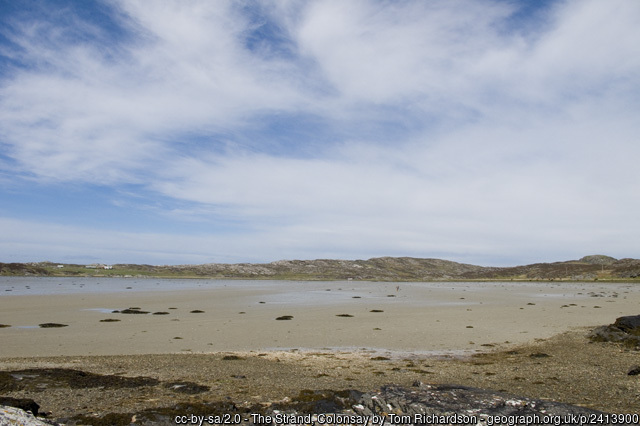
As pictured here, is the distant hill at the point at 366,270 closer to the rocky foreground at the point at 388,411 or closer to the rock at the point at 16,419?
the rocky foreground at the point at 388,411

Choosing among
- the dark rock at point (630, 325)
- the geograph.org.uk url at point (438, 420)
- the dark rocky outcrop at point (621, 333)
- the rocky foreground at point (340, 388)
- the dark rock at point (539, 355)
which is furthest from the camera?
the dark rock at point (630, 325)

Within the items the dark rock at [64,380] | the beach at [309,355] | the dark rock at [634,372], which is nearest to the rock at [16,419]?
the beach at [309,355]

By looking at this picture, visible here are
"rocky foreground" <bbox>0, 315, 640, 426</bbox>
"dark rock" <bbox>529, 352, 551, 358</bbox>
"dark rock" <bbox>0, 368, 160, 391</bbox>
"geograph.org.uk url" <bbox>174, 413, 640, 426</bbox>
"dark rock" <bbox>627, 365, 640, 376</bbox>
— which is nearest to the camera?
"geograph.org.uk url" <bbox>174, 413, 640, 426</bbox>

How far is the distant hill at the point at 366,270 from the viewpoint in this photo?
11494 cm

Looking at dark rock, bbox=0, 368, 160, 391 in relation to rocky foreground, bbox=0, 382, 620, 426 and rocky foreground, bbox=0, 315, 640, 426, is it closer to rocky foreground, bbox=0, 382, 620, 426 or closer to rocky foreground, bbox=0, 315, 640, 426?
rocky foreground, bbox=0, 315, 640, 426

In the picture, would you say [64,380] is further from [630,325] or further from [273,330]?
[630,325]

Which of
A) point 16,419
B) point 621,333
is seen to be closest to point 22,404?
point 16,419

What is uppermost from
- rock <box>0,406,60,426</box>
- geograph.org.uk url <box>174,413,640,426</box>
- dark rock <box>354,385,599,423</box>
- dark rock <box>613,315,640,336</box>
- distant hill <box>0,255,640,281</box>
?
rock <box>0,406,60,426</box>

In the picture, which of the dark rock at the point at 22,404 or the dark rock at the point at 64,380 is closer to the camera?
the dark rock at the point at 22,404

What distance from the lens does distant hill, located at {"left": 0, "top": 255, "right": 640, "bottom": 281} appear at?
11494cm

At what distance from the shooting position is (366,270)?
481 feet

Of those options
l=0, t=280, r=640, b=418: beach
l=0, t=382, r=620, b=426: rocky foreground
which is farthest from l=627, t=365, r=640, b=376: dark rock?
l=0, t=382, r=620, b=426: rocky foreground

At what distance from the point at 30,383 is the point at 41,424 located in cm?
588

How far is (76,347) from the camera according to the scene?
1525cm
